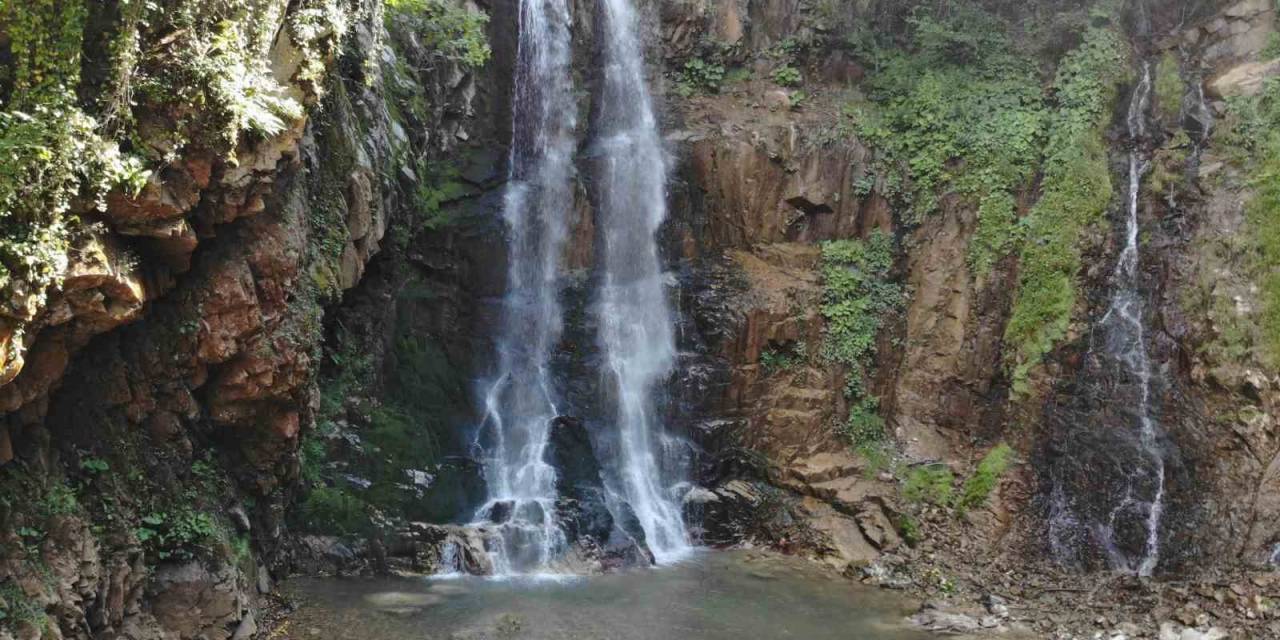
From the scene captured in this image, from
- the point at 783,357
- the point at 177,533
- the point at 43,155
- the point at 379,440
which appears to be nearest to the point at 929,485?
the point at 783,357

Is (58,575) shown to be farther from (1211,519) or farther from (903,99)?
(903,99)

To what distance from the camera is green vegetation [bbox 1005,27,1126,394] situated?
15547 millimetres

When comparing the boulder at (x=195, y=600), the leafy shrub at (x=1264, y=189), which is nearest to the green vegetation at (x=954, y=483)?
the leafy shrub at (x=1264, y=189)

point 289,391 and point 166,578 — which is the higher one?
point 289,391

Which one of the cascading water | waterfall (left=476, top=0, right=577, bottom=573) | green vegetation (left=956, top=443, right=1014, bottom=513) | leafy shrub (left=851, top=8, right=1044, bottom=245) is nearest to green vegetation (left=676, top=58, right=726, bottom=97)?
waterfall (left=476, top=0, right=577, bottom=573)

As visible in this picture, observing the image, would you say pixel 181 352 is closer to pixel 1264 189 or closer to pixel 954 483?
pixel 954 483

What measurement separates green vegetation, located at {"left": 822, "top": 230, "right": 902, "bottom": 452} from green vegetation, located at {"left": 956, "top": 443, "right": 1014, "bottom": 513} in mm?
1964

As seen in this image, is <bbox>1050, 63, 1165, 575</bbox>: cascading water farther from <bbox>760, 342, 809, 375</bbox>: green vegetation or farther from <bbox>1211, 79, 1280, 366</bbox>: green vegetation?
<bbox>760, 342, 809, 375</bbox>: green vegetation

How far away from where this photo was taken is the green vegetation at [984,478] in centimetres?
1468

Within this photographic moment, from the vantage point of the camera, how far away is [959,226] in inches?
687

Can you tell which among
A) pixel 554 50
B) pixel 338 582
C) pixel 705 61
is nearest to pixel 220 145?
pixel 338 582

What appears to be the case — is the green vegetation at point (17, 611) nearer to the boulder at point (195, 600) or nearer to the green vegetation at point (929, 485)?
the boulder at point (195, 600)

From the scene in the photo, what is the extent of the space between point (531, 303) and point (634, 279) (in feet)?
7.44

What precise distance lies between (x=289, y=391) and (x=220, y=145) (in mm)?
3323
